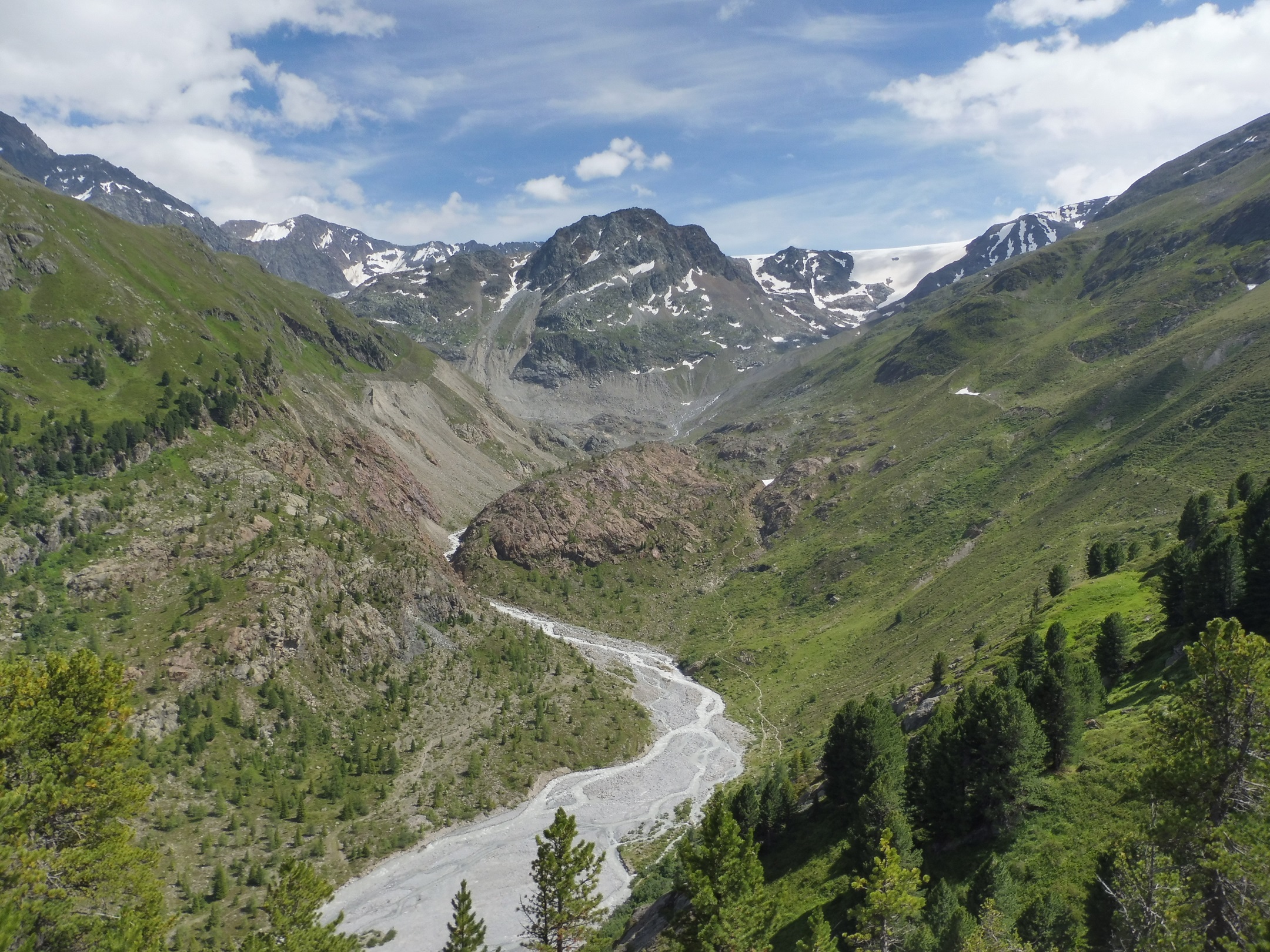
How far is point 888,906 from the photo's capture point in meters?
30.3

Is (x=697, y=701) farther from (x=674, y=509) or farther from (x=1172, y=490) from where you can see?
(x=1172, y=490)

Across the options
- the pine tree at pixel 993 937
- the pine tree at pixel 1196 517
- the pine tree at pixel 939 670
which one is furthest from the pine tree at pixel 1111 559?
the pine tree at pixel 993 937

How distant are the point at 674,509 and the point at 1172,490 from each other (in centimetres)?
9133

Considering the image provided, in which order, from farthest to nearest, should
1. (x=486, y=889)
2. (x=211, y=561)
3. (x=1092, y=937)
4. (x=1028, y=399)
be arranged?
(x=1028, y=399) → (x=211, y=561) → (x=486, y=889) → (x=1092, y=937)

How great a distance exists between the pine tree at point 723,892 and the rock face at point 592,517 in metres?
107

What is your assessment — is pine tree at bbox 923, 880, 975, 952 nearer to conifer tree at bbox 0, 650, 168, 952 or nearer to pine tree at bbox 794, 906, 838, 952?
pine tree at bbox 794, 906, 838, 952

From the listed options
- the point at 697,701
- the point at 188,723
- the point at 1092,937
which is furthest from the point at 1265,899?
the point at 697,701

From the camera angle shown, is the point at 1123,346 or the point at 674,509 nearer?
the point at 674,509

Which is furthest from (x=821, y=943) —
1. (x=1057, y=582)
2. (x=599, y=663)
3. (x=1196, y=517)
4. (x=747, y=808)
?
(x=599, y=663)

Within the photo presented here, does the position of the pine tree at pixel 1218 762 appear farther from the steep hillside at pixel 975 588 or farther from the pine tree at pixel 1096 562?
the pine tree at pixel 1096 562

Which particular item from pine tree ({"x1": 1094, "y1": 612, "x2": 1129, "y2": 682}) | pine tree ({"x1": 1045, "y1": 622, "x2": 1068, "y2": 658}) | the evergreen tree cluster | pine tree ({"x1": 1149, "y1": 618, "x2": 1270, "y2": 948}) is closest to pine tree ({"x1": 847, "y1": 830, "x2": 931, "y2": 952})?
pine tree ({"x1": 1149, "y1": 618, "x2": 1270, "y2": 948})

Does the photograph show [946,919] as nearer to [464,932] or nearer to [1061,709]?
[1061,709]

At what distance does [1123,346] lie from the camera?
→ 648ft

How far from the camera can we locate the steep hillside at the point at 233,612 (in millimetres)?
66188
